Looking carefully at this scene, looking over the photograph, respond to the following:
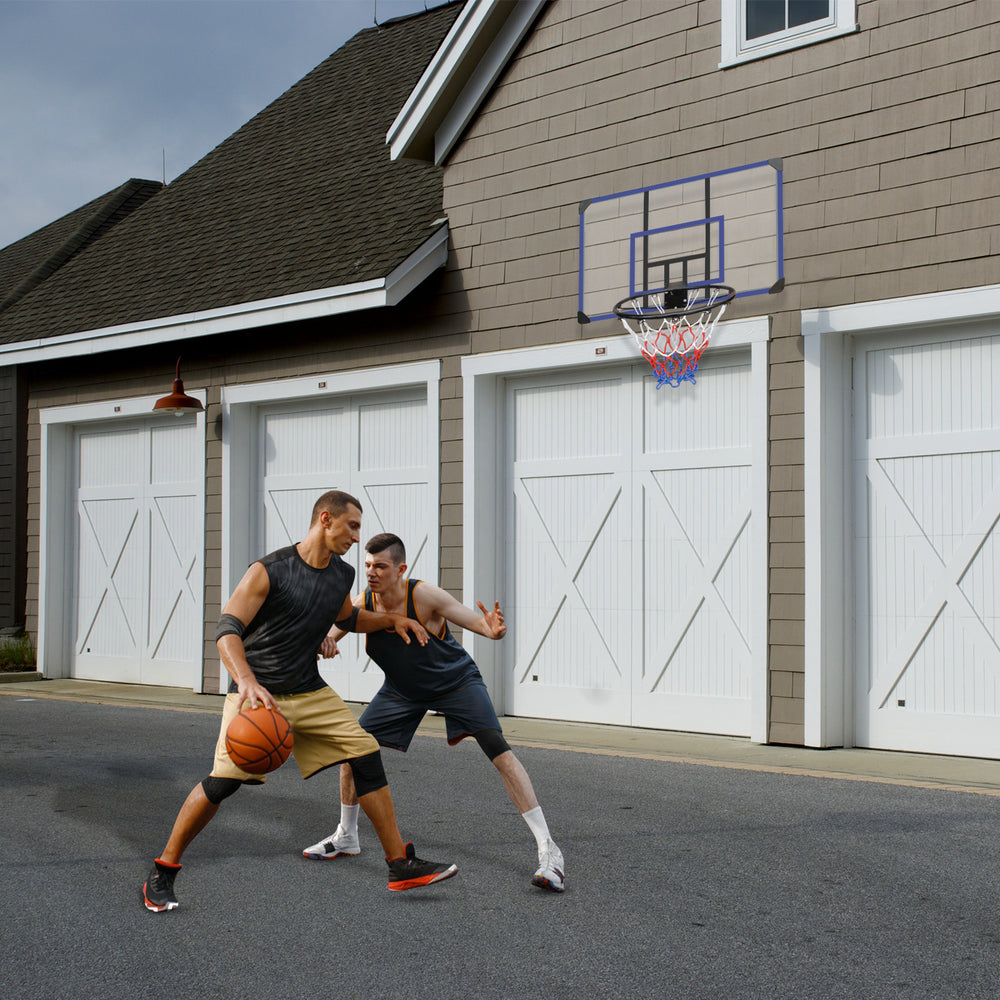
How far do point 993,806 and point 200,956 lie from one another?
477 cm

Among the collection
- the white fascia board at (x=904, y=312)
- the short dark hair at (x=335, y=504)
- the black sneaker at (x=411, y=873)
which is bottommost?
the black sneaker at (x=411, y=873)

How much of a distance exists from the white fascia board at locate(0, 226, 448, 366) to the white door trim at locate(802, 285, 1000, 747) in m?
3.76

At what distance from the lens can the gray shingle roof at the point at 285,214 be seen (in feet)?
42.1

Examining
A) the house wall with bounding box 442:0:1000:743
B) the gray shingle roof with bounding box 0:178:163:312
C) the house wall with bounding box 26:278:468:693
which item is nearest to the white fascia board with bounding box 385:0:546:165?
the house wall with bounding box 442:0:1000:743

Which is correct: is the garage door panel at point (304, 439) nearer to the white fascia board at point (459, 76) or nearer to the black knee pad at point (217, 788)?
the white fascia board at point (459, 76)

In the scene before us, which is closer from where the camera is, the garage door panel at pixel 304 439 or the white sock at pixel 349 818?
the white sock at pixel 349 818

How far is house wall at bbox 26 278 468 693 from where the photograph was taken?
39.1 feet

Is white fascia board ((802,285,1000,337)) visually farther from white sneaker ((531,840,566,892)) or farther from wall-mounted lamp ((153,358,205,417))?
wall-mounted lamp ((153,358,205,417))

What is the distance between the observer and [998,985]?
4406 mm

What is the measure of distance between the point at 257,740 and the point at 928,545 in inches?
226

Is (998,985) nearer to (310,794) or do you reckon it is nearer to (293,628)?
(293,628)

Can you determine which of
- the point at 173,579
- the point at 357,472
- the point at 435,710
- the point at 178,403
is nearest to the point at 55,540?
the point at 173,579

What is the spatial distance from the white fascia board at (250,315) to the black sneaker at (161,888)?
6901 mm

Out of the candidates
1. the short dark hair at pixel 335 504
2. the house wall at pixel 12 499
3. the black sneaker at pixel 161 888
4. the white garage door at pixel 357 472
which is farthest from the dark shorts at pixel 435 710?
the house wall at pixel 12 499
